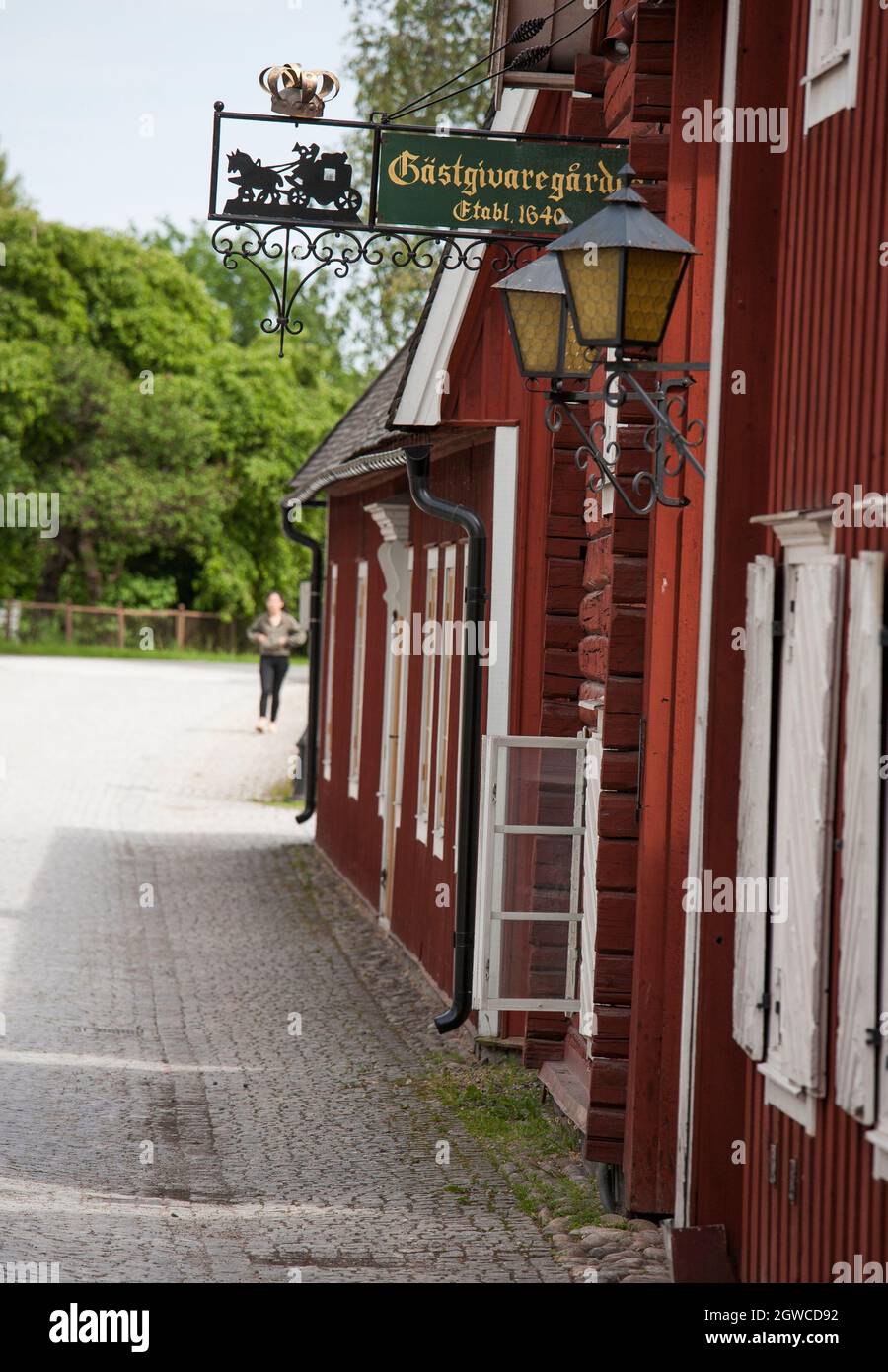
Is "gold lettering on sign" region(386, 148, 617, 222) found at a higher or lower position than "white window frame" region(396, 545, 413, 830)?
higher

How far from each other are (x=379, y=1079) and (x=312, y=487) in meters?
8.00

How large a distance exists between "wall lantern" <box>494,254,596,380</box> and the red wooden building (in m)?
0.43

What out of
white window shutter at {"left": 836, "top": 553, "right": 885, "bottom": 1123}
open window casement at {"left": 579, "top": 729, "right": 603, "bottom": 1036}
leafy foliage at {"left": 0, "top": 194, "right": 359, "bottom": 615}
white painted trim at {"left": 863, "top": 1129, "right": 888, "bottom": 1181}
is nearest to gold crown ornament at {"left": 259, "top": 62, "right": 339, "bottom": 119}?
open window casement at {"left": 579, "top": 729, "right": 603, "bottom": 1036}

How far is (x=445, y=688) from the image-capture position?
11.1 m

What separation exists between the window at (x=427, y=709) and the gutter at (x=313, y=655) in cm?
600

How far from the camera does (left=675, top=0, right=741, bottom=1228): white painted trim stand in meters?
6.02

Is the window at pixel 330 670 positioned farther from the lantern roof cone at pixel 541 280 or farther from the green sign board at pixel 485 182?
the lantern roof cone at pixel 541 280

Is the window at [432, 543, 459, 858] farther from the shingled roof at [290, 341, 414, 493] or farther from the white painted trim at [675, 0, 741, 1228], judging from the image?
the white painted trim at [675, 0, 741, 1228]

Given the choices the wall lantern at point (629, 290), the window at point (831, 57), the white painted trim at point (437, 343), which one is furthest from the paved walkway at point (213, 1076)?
the window at point (831, 57)

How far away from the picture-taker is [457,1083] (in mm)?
8992

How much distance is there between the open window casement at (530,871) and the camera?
27.4ft

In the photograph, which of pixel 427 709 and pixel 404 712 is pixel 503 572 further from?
pixel 404 712

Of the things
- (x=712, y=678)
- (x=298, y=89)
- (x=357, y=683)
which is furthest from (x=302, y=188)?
(x=357, y=683)

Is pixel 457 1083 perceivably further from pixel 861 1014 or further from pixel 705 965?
pixel 861 1014
